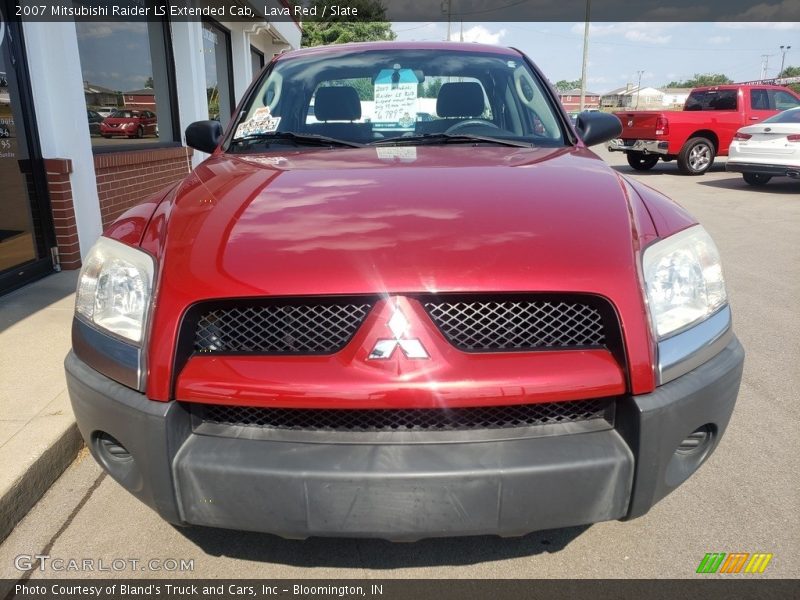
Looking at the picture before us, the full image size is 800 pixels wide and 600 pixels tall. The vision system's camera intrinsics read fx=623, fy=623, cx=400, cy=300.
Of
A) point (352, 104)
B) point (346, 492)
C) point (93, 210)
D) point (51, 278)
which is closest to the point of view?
point (346, 492)

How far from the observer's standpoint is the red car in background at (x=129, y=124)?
255 inches

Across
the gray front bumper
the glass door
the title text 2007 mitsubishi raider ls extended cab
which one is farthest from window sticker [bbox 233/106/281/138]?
the glass door

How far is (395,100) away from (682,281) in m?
1.70

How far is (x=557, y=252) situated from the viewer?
160 centimetres

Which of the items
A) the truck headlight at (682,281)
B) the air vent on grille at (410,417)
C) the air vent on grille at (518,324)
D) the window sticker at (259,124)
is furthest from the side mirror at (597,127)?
the air vent on grille at (410,417)

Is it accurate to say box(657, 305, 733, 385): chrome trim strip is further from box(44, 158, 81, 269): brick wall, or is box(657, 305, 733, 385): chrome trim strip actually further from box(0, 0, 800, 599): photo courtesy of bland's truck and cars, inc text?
box(44, 158, 81, 269): brick wall

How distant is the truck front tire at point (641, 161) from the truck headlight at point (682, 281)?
45.1 feet

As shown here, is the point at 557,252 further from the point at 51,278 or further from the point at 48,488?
the point at 51,278

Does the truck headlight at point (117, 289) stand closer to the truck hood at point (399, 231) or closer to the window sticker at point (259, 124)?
the truck hood at point (399, 231)

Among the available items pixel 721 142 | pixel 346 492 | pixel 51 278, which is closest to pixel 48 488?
pixel 346 492

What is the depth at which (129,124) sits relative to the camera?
703 centimetres

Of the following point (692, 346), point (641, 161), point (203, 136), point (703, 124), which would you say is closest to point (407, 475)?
point (692, 346)

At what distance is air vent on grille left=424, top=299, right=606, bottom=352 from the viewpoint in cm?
157
